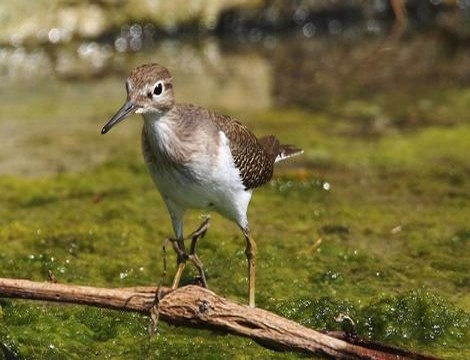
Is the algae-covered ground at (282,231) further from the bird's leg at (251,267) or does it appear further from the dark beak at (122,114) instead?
the dark beak at (122,114)

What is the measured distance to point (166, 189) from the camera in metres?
4.07

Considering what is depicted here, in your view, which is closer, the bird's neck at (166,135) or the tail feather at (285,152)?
the bird's neck at (166,135)

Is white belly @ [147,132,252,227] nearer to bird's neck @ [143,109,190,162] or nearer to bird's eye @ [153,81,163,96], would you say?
bird's neck @ [143,109,190,162]

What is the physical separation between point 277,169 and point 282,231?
1045 millimetres

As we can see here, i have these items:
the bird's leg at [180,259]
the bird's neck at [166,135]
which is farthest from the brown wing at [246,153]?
the bird's leg at [180,259]

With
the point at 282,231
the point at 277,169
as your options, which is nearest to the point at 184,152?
the point at 282,231

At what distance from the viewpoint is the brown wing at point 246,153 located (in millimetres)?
4291

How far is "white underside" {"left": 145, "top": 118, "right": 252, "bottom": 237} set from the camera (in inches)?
158

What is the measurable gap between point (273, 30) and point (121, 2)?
1.51 m

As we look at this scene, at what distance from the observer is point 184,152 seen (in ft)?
13.2

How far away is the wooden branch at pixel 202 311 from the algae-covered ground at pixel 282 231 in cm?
12

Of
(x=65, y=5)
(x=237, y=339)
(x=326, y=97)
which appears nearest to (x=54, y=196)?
(x=237, y=339)

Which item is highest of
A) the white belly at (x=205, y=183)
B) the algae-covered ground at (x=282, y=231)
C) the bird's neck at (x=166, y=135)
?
the bird's neck at (x=166, y=135)

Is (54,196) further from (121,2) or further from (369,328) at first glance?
(121,2)
